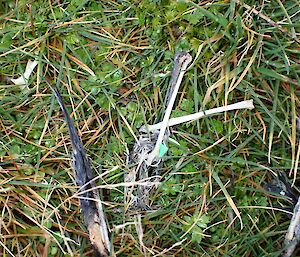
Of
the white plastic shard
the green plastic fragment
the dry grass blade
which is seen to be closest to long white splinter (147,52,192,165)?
the green plastic fragment

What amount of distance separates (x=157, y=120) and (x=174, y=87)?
0.14m

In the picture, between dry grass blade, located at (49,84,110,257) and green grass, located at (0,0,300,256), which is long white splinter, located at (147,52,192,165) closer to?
green grass, located at (0,0,300,256)

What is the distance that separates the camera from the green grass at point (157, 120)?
169 cm

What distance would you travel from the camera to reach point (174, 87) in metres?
1.73

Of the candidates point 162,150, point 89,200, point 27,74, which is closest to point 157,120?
point 162,150

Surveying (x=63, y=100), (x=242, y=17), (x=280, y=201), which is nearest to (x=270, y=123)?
(x=280, y=201)

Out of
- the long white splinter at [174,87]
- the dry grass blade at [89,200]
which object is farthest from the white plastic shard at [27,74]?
the long white splinter at [174,87]

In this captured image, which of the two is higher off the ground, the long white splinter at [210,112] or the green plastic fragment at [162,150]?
the long white splinter at [210,112]

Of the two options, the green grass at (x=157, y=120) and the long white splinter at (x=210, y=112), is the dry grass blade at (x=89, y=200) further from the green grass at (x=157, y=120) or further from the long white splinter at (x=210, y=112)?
the long white splinter at (x=210, y=112)

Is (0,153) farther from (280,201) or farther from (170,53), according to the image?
(280,201)

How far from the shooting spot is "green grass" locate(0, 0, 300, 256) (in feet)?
5.55

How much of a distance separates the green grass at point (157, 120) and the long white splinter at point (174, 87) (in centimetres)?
3

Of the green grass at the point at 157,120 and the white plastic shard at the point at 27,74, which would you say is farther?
the white plastic shard at the point at 27,74

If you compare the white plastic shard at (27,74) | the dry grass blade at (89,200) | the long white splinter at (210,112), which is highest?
the white plastic shard at (27,74)
